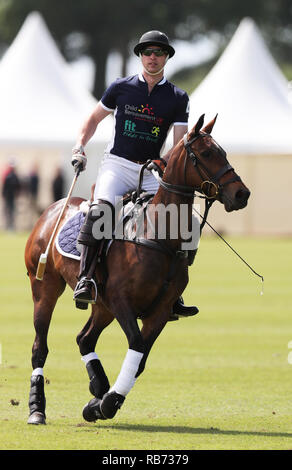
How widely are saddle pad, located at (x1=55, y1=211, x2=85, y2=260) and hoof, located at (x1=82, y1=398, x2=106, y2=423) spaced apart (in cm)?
120

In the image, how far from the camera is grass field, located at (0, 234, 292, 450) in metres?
8.36

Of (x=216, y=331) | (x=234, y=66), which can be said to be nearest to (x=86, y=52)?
(x=234, y=66)

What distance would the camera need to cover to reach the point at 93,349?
9.63 metres

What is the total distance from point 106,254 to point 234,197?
1.25 meters

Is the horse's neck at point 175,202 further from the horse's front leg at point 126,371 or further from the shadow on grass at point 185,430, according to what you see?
the shadow on grass at point 185,430

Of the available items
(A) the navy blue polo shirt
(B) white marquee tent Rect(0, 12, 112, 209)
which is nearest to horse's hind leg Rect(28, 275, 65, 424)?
(A) the navy blue polo shirt

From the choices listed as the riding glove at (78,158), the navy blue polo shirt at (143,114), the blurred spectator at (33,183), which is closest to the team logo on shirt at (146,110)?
the navy blue polo shirt at (143,114)

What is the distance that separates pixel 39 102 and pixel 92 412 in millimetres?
26955

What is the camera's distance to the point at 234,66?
1425 inches

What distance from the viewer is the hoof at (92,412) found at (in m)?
8.84

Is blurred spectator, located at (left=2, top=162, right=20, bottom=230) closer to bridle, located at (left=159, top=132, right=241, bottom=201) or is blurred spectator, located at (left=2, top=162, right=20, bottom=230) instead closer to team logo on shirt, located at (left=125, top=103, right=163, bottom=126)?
team logo on shirt, located at (left=125, top=103, right=163, bottom=126)

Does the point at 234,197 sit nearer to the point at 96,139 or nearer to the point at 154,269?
the point at 154,269

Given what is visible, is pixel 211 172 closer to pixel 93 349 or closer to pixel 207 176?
pixel 207 176

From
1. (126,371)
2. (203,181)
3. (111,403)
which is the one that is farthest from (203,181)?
(111,403)
